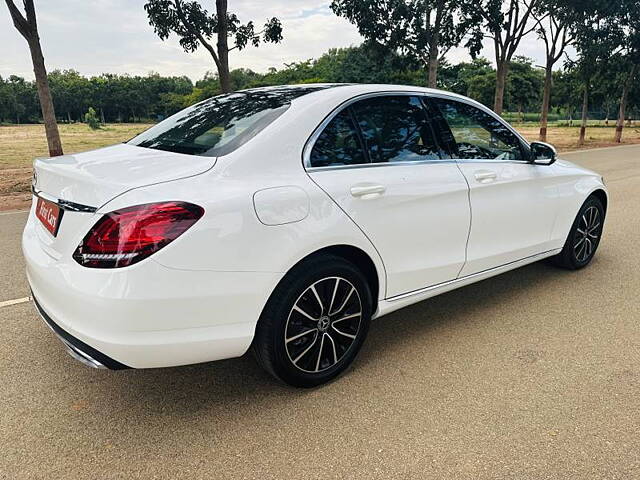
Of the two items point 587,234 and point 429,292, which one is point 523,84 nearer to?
point 587,234

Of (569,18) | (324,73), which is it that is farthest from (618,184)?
(324,73)

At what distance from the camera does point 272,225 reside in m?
2.32

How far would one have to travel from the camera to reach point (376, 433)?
233cm

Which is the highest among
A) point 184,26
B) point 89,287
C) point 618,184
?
point 184,26

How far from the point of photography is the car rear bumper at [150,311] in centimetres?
206

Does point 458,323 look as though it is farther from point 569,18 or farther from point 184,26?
point 569,18

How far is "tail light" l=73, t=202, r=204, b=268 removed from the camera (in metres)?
2.06

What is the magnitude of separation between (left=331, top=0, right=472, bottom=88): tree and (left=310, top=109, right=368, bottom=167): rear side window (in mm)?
15775

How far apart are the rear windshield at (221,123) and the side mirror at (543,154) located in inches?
76.5

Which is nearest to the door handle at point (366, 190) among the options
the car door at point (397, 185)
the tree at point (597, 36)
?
the car door at point (397, 185)

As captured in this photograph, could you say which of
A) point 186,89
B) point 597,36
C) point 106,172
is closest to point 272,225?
point 106,172

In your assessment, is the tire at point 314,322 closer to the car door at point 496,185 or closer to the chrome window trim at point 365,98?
the chrome window trim at point 365,98

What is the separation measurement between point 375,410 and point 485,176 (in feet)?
5.98

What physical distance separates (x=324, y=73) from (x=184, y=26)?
46.2 metres
